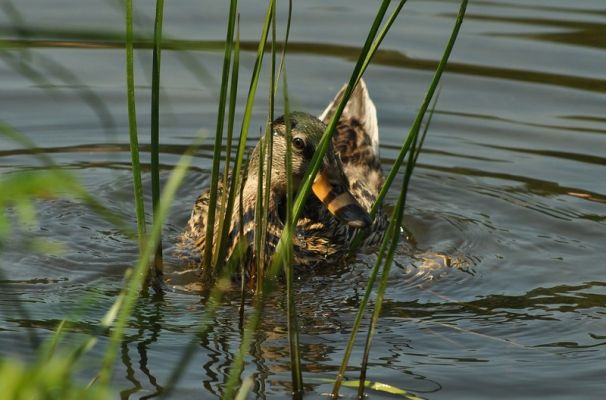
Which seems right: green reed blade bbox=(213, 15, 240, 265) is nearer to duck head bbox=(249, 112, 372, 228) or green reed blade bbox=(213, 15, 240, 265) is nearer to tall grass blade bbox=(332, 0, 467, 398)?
tall grass blade bbox=(332, 0, 467, 398)

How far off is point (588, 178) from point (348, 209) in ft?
6.92

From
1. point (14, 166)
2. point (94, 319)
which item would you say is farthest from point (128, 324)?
point (14, 166)

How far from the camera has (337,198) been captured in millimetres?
6738

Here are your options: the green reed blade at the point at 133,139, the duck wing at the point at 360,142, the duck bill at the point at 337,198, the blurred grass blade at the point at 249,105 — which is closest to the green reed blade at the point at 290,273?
the blurred grass blade at the point at 249,105

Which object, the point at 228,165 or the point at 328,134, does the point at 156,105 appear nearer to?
the point at 228,165

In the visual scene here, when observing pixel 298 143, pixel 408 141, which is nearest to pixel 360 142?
pixel 298 143

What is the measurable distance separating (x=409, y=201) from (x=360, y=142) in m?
0.72

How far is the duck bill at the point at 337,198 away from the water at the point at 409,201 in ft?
1.12

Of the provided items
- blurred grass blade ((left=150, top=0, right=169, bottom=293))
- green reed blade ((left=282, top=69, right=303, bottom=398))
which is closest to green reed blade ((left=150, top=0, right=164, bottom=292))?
blurred grass blade ((left=150, top=0, right=169, bottom=293))

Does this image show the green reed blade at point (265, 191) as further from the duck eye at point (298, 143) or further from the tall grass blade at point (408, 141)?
the duck eye at point (298, 143)

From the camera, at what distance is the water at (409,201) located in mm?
5070

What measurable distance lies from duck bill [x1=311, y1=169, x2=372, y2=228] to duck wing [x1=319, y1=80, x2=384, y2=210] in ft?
3.88

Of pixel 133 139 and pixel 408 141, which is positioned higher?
pixel 408 141

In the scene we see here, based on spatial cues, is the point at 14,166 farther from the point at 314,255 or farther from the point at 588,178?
the point at 588,178
